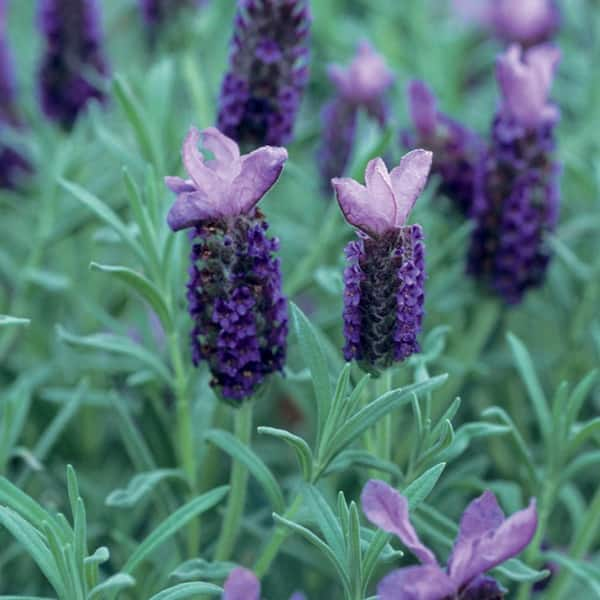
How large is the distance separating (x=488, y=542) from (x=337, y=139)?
87 centimetres

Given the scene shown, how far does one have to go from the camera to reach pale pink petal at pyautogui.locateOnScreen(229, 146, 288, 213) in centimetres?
82

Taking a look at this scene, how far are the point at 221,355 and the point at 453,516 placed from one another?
0.46 metres

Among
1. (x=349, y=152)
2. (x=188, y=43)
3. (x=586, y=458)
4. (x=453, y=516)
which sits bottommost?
(x=453, y=516)

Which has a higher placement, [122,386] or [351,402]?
[351,402]

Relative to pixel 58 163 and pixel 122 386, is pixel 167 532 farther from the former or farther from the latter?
pixel 58 163

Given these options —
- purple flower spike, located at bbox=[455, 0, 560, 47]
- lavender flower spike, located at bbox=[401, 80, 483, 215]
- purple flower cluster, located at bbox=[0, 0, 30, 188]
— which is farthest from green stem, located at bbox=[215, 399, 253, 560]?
purple flower spike, located at bbox=[455, 0, 560, 47]

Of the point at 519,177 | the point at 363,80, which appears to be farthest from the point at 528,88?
the point at 363,80

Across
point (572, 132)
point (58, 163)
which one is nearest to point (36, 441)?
point (58, 163)

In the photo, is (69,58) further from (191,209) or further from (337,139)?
Result: (191,209)

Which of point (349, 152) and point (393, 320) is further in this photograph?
point (349, 152)

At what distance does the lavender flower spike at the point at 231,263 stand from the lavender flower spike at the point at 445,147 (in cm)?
55

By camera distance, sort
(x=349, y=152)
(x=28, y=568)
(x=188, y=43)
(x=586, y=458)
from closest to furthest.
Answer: (x=586, y=458)
(x=28, y=568)
(x=349, y=152)
(x=188, y=43)

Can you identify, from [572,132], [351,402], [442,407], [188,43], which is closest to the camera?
[351,402]

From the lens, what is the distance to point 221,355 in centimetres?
92
